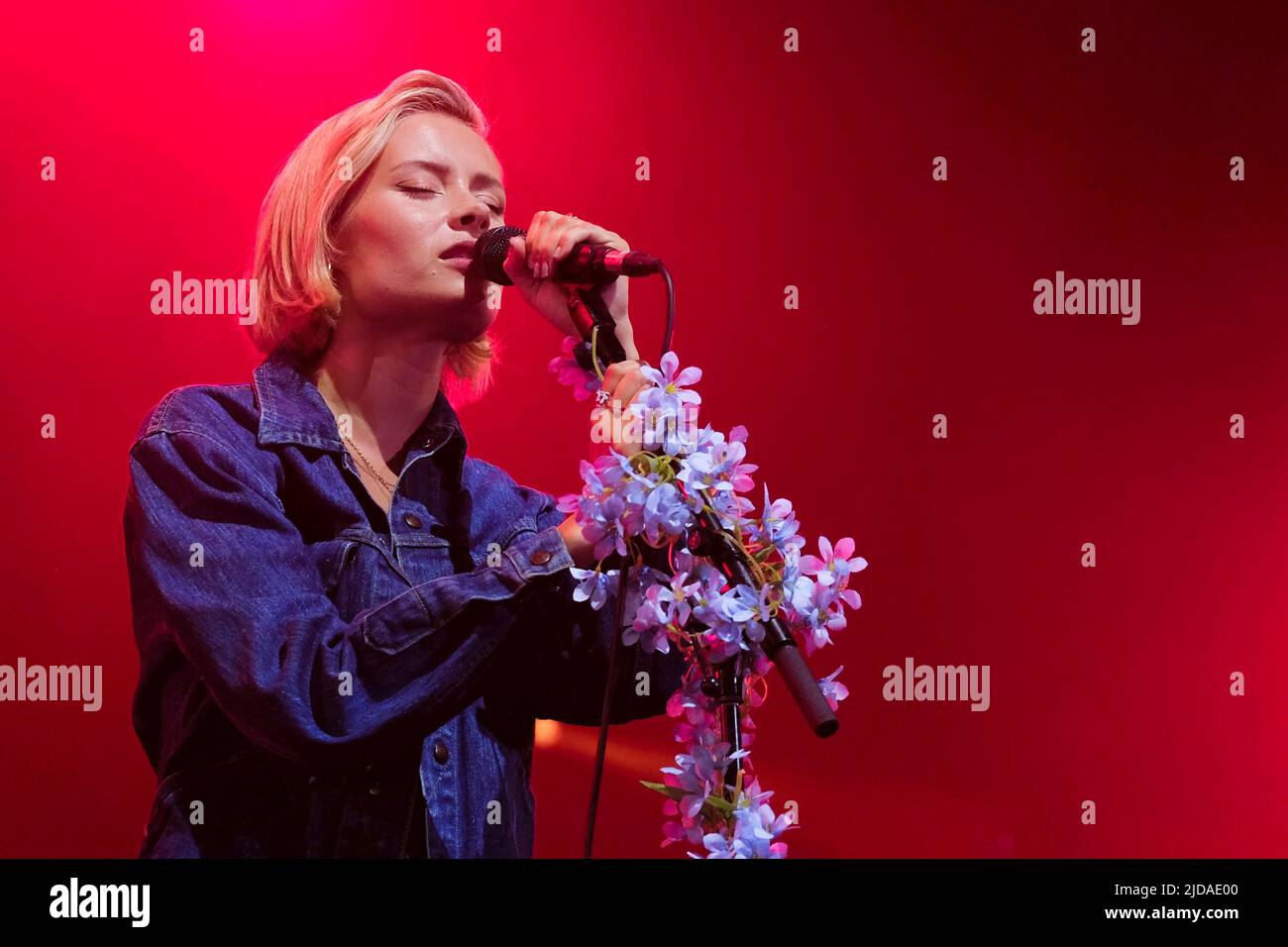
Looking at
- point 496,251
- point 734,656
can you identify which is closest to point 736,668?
point 734,656

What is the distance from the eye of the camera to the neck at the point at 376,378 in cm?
175

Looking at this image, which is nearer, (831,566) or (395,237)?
(831,566)

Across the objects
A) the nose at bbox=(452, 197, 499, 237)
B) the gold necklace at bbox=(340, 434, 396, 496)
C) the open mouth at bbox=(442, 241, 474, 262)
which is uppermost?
the nose at bbox=(452, 197, 499, 237)

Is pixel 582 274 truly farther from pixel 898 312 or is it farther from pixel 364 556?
pixel 898 312

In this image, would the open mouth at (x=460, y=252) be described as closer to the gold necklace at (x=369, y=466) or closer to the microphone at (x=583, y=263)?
the microphone at (x=583, y=263)

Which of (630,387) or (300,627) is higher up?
(630,387)

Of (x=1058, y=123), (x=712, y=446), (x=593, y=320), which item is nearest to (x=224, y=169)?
(x=593, y=320)

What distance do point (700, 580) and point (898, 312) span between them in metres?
1.29

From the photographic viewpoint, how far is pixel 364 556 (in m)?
1.59

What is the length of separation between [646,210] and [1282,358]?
3.93ft

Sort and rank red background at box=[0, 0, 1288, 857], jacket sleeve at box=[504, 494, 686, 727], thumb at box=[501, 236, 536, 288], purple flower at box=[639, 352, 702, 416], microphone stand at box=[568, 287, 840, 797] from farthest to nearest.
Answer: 1. red background at box=[0, 0, 1288, 857]
2. jacket sleeve at box=[504, 494, 686, 727]
3. thumb at box=[501, 236, 536, 288]
4. purple flower at box=[639, 352, 702, 416]
5. microphone stand at box=[568, 287, 840, 797]

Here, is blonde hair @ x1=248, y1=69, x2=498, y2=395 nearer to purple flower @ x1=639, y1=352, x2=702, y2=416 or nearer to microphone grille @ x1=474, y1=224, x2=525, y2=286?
microphone grille @ x1=474, y1=224, x2=525, y2=286

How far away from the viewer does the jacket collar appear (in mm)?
1622

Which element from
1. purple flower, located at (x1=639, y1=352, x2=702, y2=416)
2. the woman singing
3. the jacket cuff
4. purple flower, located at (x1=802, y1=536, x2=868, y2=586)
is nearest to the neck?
the woman singing
